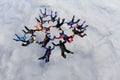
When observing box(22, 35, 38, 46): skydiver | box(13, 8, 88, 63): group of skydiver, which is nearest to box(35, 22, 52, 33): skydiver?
box(13, 8, 88, 63): group of skydiver

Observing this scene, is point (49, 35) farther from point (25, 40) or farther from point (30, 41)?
point (25, 40)

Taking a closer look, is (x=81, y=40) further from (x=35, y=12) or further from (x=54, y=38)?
(x=35, y=12)

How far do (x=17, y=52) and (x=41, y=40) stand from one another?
975mm

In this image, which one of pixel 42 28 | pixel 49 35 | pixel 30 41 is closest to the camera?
pixel 30 41

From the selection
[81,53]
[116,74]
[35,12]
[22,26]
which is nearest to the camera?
A: [116,74]

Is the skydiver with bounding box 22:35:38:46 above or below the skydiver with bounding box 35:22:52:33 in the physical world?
below

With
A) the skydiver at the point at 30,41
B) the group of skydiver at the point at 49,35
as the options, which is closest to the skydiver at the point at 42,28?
the group of skydiver at the point at 49,35

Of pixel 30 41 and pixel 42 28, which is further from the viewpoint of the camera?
pixel 42 28

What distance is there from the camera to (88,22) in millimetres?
9711

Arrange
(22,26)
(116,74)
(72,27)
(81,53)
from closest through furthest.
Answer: (116,74) < (81,53) < (72,27) < (22,26)

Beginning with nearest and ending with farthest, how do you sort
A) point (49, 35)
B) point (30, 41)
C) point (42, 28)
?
point (30, 41), point (49, 35), point (42, 28)

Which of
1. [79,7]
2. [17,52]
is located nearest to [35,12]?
[79,7]

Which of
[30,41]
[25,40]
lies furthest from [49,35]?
[25,40]

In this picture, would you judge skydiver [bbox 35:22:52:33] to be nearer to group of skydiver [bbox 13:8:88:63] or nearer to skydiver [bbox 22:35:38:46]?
group of skydiver [bbox 13:8:88:63]
